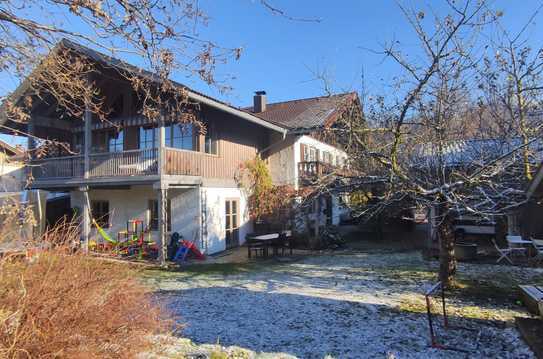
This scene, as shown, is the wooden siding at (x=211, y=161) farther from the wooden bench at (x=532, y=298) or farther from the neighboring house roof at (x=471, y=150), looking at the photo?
the wooden bench at (x=532, y=298)

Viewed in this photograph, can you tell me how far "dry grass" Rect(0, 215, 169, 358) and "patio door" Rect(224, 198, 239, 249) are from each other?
10.6 metres

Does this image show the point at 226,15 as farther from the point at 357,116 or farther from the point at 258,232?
the point at 258,232

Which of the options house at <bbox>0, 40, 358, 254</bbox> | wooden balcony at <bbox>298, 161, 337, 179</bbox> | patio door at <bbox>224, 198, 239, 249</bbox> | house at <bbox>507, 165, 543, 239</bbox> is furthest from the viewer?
wooden balcony at <bbox>298, 161, 337, 179</bbox>

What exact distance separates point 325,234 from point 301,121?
19.7ft

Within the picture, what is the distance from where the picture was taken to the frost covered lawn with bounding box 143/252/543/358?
4.61m

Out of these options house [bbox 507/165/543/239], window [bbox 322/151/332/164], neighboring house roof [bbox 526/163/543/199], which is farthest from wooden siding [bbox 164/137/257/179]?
house [bbox 507/165/543/239]

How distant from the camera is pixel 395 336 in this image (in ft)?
15.9

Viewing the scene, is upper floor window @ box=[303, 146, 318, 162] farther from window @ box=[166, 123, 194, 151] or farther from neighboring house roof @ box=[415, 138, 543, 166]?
neighboring house roof @ box=[415, 138, 543, 166]

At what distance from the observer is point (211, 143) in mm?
13523

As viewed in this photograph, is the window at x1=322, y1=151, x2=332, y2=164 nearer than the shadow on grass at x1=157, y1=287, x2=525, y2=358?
No

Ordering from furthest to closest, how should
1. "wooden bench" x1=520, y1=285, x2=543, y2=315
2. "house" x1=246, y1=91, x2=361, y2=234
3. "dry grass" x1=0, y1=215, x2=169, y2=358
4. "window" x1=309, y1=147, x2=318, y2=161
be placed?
"window" x1=309, y1=147, x2=318, y2=161, "house" x1=246, y1=91, x2=361, y2=234, "wooden bench" x1=520, y1=285, x2=543, y2=315, "dry grass" x1=0, y1=215, x2=169, y2=358

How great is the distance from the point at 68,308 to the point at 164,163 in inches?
342

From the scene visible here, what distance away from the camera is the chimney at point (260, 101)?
70.2 feet

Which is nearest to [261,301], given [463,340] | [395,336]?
[395,336]
